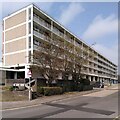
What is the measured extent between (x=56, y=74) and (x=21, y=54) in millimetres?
20794

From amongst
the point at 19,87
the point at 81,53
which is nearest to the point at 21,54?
the point at 81,53

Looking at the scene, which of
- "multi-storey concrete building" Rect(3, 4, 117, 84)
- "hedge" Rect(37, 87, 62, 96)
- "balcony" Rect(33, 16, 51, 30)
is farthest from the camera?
"balcony" Rect(33, 16, 51, 30)

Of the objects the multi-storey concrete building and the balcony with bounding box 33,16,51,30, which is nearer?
the multi-storey concrete building

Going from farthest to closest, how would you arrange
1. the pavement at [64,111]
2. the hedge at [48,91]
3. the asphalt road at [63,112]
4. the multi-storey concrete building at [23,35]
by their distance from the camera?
the multi-storey concrete building at [23,35] < the hedge at [48,91] < the pavement at [64,111] < the asphalt road at [63,112]

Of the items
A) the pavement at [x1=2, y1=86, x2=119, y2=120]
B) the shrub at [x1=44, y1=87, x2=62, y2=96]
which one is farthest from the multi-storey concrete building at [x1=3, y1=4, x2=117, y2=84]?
the pavement at [x1=2, y1=86, x2=119, y2=120]

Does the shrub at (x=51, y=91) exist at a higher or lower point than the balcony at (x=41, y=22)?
lower

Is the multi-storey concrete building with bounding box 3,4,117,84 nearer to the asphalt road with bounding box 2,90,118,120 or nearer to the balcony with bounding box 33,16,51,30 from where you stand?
the balcony with bounding box 33,16,51,30

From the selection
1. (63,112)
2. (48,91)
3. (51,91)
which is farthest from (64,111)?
(51,91)

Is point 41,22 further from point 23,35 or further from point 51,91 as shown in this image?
point 51,91

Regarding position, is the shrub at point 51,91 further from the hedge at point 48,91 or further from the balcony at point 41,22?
the balcony at point 41,22

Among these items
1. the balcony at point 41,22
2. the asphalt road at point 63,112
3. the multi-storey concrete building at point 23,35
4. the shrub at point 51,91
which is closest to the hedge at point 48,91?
the shrub at point 51,91

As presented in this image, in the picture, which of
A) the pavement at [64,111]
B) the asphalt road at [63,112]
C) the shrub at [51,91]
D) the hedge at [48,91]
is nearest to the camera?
the asphalt road at [63,112]

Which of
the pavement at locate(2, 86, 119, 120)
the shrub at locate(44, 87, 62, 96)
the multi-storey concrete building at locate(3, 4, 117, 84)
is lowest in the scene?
the pavement at locate(2, 86, 119, 120)

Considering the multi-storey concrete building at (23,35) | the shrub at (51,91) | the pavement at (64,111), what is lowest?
the pavement at (64,111)
